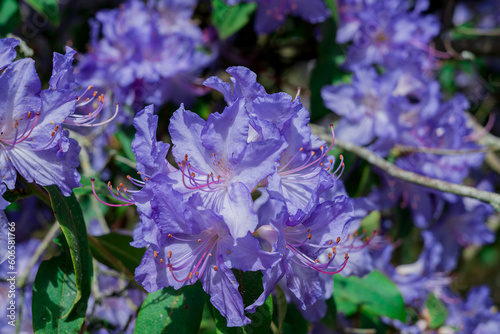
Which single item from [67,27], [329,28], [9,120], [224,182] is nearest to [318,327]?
[224,182]

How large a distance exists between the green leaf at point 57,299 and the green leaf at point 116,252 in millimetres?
156

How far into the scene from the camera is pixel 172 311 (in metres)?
1.03

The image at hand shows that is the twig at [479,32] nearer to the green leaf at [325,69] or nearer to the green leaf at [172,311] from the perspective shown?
the green leaf at [325,69]

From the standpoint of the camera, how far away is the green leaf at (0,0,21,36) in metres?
1.48

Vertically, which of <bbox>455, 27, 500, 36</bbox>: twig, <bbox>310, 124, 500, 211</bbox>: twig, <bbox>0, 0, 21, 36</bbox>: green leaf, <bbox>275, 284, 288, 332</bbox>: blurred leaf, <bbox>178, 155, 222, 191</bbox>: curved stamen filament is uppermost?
A: <bbox>0, 0, 21, 36</bbox>: green leaf

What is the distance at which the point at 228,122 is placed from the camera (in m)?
0.91

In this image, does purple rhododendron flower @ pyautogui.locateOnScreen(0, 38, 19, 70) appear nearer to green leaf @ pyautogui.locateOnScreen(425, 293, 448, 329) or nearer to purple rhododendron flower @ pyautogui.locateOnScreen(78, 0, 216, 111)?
purple rhododendron flower @ pyautogui.locateOnScreen(78, 0, 216, 111)

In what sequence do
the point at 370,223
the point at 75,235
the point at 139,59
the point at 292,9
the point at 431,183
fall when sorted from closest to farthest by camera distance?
the point at 75,235 < the point at 431,183 < the point at 370,223 < the point at 139,59 < the point at 292,9

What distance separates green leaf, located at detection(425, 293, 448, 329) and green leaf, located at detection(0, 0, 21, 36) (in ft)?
→ 5.42

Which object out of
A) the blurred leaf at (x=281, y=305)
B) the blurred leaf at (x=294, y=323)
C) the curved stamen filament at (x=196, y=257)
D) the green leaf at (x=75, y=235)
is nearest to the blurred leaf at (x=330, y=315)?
the blurred leaf at (x=294, y=323)

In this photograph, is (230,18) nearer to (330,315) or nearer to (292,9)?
(292,9)

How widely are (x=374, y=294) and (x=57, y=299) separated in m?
0.83

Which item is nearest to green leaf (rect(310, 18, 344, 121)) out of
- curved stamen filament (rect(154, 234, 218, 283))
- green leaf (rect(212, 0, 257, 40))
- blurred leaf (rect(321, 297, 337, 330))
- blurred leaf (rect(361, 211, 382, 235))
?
green leaf (rect(212, 0, 257, 40))

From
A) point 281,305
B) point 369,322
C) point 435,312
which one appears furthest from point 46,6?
point 435,312
